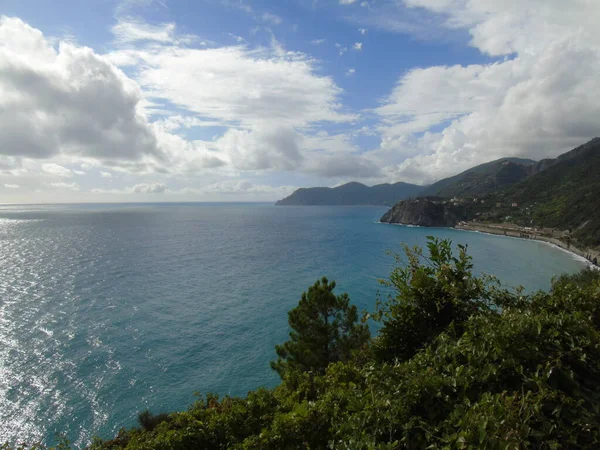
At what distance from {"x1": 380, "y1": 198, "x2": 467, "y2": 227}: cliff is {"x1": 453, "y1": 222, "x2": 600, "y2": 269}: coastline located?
8.96m

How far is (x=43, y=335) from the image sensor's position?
3512 centimetres

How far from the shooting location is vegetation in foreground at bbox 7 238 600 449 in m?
3.81

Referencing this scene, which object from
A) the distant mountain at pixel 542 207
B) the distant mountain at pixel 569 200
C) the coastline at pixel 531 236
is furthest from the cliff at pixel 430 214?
the distant mountain at pixel 569 200

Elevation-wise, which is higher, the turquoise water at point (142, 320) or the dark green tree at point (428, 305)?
the dark green tree at point (428, 305)

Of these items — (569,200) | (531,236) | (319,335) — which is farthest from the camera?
(569,200)

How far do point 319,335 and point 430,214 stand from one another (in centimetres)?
16870

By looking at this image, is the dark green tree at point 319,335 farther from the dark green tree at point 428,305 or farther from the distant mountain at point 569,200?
the distant mountain at point 569,200

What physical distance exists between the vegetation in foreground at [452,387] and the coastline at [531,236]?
88423 mm

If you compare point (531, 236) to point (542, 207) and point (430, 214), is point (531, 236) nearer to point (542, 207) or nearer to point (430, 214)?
point (542, 207)

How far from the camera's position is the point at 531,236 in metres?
120

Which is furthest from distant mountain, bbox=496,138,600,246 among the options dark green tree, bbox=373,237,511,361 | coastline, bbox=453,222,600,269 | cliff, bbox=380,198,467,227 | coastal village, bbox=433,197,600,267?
dark green tree, bbox=373,237,511,361

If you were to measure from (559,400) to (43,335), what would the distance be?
1800 inches

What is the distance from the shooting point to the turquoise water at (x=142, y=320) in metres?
25.2

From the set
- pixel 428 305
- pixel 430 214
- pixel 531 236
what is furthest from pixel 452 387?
pixel 430 214
